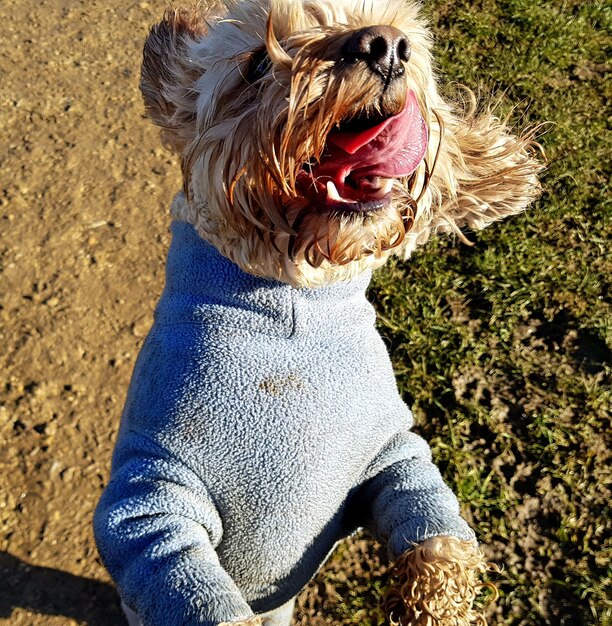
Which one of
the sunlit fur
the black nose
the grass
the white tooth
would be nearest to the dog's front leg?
the sunlit fur

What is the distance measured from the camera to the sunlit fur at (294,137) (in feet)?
5.47

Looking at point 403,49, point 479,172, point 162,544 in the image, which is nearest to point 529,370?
point 479,172

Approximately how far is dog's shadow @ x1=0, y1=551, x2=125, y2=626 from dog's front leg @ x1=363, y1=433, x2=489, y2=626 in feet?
3.98

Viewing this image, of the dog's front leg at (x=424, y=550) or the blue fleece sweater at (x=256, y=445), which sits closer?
the blue fleece sweater at (x=256, y=445)

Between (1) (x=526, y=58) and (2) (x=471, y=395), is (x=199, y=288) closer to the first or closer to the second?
(2) (x=471, y=395)

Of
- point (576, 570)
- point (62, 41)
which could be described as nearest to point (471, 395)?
point (576, 570)

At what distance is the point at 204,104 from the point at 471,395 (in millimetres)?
1753

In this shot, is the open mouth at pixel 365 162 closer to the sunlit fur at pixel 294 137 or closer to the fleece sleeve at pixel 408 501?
the sunlit fur at pixel 294 137

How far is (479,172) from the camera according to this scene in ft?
7.24

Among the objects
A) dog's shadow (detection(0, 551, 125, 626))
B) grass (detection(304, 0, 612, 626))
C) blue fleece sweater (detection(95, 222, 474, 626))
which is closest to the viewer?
blue fleece sweater (detection(95, 222, 474, 626))

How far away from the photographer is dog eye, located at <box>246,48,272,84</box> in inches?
71.7

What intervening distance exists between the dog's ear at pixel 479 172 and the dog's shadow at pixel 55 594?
174 cm

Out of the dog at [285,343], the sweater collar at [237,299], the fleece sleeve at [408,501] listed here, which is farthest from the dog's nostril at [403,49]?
the fleece sleeve at [408,501]

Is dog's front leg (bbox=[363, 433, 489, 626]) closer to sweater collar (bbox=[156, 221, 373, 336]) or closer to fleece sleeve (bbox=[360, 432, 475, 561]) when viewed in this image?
fleece sleeve (bbox=[360, 432, 475, 561])
